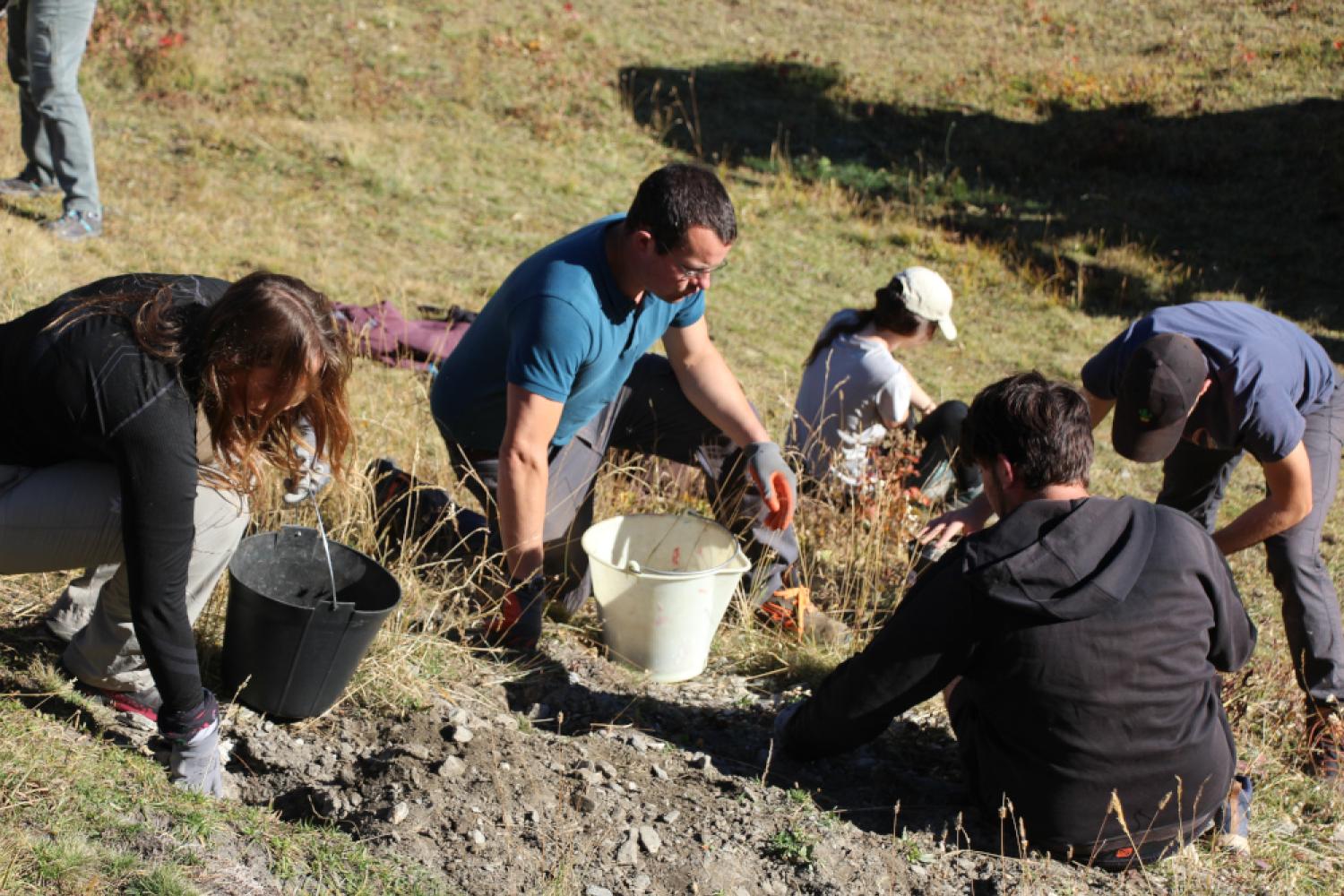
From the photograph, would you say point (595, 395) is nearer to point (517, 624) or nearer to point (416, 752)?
point (517, 624)

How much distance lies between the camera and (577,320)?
3.30m

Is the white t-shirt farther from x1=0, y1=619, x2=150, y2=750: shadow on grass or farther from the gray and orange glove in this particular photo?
x1=0, y1=619, x2=150, y2=750: shadow on grass

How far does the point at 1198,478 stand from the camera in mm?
4156

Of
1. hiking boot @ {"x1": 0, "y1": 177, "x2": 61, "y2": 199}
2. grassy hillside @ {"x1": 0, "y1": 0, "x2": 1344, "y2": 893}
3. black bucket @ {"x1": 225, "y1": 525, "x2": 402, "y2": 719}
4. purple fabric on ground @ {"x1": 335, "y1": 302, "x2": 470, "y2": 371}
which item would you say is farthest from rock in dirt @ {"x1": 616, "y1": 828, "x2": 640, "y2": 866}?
hiking boot @ {"x1": 0, "y1": 177, "x2": 61, "y2": 199}

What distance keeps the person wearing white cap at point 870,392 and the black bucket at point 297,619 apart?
188 cm

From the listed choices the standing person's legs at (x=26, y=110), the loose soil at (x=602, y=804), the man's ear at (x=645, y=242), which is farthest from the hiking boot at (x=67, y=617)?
the standing person's legs at (x=26, y=110)

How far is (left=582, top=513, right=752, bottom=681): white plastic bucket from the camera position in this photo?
11.3 ft

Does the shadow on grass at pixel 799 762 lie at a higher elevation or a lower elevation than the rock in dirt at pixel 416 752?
lower

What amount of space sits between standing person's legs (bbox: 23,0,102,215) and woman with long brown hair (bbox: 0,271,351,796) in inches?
166

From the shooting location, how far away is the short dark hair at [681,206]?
3.22 m

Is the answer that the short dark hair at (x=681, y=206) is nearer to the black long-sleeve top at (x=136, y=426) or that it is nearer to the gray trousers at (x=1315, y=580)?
the black long-sleeve top at (x=136, y=426)

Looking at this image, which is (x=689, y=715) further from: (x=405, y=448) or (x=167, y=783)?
(x=405, y=448)

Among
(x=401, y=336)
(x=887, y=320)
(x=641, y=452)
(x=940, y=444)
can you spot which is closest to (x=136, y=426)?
(x=641, y=452)

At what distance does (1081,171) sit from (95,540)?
11304mm
